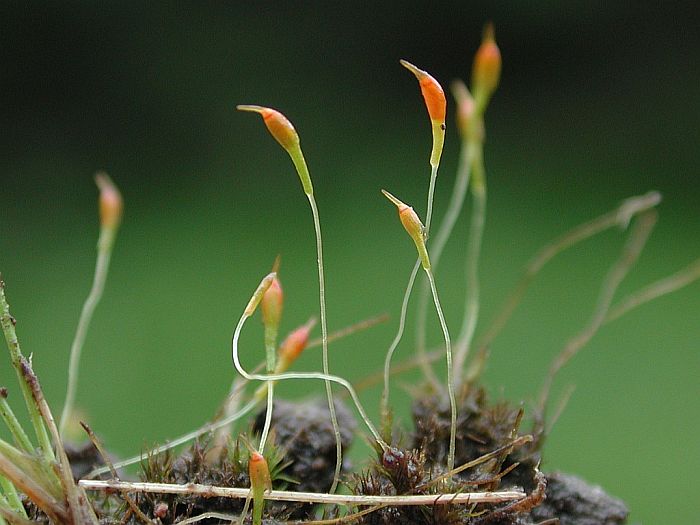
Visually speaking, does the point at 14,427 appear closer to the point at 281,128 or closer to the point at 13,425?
the point at 13,425

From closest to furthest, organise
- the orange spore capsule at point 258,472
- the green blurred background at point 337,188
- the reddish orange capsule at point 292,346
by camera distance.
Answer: the orange spore capsule at point 258,472
the reddish orange capsule at point 292,346
the green blurred background at point 337,188

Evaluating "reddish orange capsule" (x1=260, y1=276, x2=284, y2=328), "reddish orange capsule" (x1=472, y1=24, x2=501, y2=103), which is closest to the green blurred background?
"reddish orange capsule" (x1=472, y1=24, x2=501, y2=103)

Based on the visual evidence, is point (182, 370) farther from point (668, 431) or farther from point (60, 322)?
point (668, 431)

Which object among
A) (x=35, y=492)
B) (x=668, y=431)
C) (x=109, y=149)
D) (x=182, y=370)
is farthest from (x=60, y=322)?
(x=35, y=492)

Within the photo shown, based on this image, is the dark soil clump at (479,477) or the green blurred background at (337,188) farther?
the green blurred background at (337,188)

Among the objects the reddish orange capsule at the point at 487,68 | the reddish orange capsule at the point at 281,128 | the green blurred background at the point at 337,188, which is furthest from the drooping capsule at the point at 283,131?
the green blurred background at the point at 337,188

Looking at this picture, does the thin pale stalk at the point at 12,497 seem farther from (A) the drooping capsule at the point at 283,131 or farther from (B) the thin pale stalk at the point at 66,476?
(A) the drooping capsule at the point at 283,131
